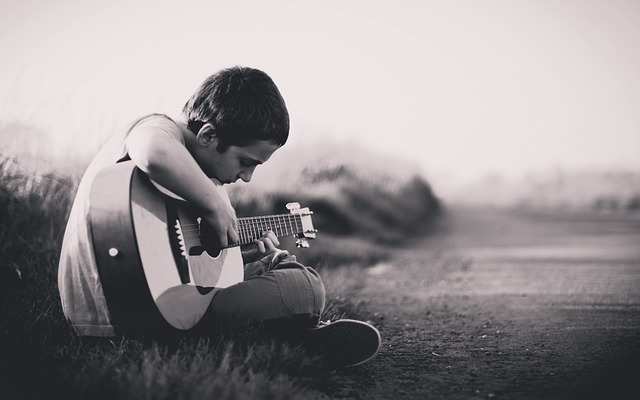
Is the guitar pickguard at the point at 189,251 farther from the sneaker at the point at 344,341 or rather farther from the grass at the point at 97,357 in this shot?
the sneaker at the point at 344,341

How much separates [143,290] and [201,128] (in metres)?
0.67

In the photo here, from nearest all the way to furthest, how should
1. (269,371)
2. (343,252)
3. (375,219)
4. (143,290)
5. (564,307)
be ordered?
(143,290) < (269,371) < (564,307) < (343,252) < (375,219)

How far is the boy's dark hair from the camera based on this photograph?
2.32m

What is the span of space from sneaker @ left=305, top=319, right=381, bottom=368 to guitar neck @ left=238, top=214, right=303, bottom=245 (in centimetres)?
51

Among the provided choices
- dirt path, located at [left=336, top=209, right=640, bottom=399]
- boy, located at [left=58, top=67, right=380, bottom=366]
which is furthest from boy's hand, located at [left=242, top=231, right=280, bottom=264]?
dirt path, located at [left=336, top=209, right=640, bottom=399]

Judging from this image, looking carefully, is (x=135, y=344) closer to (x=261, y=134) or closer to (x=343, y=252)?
(x=261, y=134)

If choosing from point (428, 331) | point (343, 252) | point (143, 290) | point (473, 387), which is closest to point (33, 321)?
point (143, 290)

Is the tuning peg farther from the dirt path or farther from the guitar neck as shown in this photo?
the dirt path

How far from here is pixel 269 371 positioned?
2.20 m

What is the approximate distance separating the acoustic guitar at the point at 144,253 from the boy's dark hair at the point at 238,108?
0.33m

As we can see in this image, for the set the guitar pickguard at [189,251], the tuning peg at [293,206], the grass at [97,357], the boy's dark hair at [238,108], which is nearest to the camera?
the grass at [97,357]

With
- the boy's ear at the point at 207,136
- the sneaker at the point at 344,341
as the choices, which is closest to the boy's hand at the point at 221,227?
the boy's ear at the point at 207,136

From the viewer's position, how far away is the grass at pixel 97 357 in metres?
1.86

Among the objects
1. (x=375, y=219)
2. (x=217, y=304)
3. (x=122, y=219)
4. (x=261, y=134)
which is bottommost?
(x=375, y=219)
